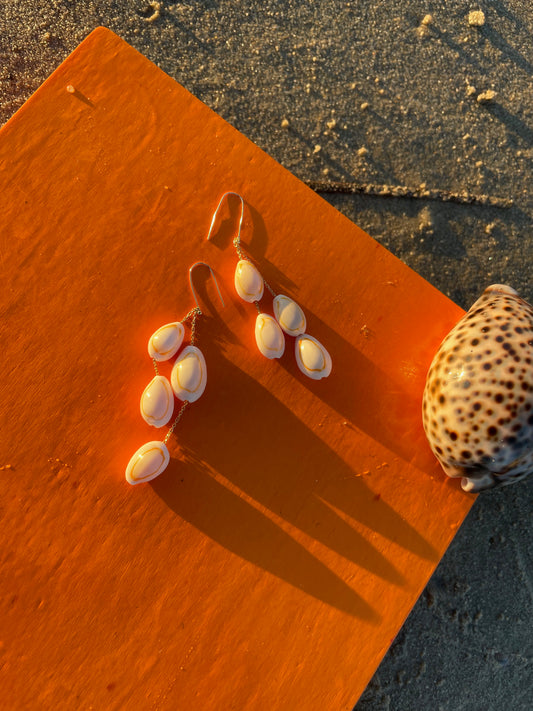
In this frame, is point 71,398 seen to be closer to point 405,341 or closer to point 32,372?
point 32,372

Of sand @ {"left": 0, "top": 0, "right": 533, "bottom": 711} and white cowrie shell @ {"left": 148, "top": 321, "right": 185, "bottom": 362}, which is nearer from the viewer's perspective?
white cowrie shell @ {"left": 148, "top": 321, "right": 185, "bottom": 362}

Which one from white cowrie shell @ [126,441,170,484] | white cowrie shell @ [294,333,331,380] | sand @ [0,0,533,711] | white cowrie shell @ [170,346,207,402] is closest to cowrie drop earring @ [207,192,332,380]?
white cowrie shell @ [294,333,331,380]

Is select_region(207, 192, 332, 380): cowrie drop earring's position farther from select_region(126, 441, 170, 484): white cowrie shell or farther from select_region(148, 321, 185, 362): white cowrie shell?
select_region(126, 441, 170, 484): white cowrie shell

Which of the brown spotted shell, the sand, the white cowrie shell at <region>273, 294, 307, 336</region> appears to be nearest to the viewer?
the brown spotted shell

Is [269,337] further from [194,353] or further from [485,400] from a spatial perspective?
[485,400]

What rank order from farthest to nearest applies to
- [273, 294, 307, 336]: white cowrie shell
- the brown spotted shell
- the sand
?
the sand
[273, 294, 307, 336]: white cowrie shell
the brown spotted shell

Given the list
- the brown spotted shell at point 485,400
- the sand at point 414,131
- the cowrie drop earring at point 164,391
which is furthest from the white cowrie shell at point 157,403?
the sand at point 414,131

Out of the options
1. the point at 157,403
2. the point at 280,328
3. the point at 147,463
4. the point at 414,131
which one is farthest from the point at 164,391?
the point at 414,131

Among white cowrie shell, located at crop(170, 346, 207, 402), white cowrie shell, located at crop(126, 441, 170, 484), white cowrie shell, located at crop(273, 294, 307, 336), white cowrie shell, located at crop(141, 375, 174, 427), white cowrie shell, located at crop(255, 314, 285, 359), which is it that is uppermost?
white cowrie shell, located at crop(273, 294, 307, 336)
